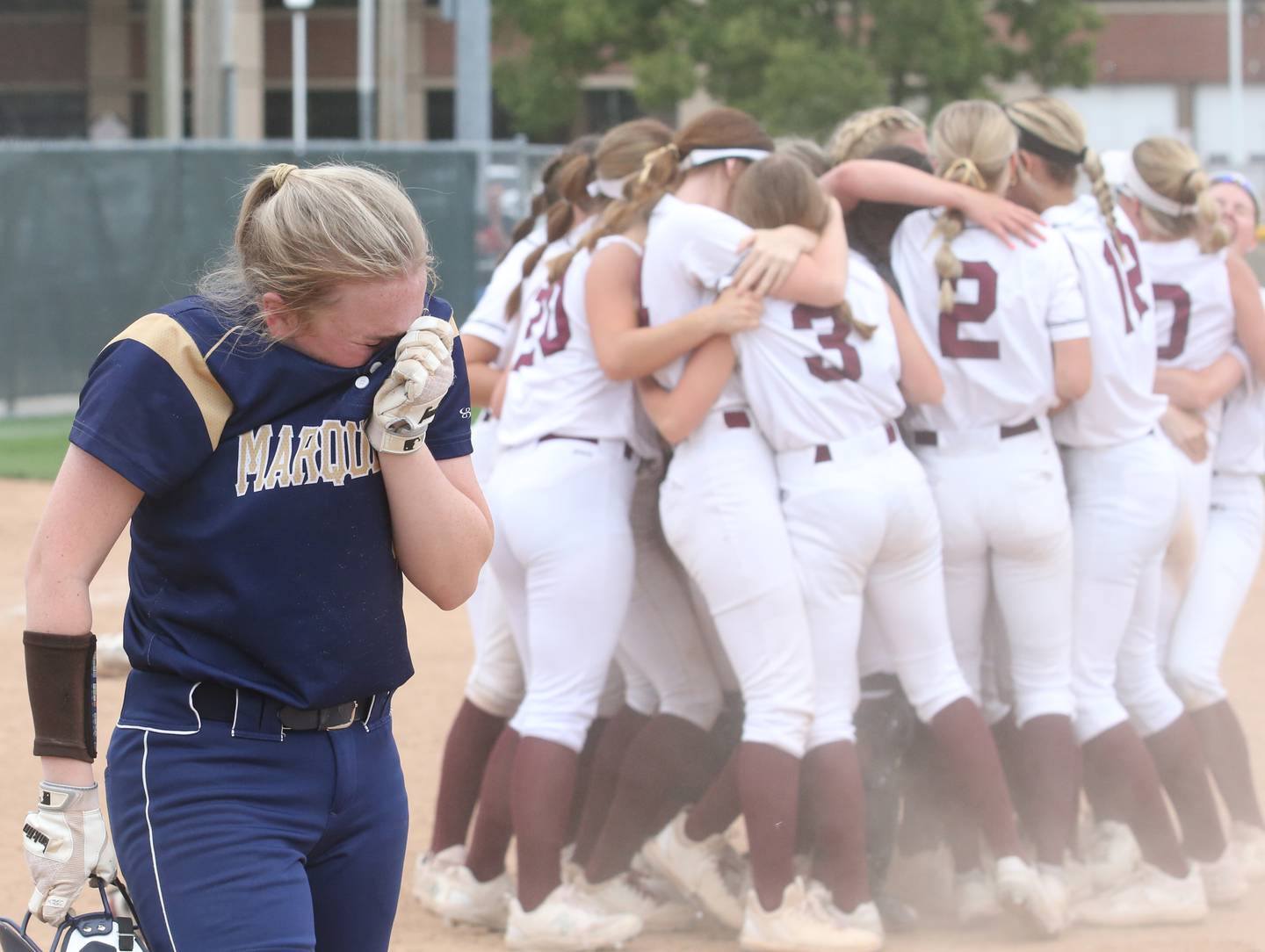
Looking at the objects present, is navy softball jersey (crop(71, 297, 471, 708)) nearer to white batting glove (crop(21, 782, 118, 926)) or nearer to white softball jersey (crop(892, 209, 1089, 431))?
white batting glove (crop(21, 782, 118, 926))

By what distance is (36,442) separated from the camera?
43.3 feet

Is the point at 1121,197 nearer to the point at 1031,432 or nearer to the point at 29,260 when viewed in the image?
the point at 1031,432

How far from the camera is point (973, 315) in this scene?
13.5 feet

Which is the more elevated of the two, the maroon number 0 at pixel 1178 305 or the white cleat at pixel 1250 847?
the maroon number 0 at pixel 1178 305

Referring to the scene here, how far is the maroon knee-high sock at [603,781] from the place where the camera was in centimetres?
430

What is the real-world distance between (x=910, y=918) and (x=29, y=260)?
11.3 meters

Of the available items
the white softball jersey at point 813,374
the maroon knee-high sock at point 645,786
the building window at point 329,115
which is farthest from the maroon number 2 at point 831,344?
the building window at point 329,115

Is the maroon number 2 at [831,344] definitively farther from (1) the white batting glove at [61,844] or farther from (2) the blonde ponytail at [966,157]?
(1) the white batting glove at [61,844]

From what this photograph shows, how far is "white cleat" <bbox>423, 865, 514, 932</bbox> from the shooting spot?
4.22 metres

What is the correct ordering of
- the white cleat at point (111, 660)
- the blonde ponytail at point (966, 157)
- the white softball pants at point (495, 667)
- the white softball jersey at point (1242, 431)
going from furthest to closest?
the white cleat at point (111, 660)
the white softball jersey at point (1242, 431)
the white softball pants at point (495, 667)
the blonde ponytail at point (966, 157)

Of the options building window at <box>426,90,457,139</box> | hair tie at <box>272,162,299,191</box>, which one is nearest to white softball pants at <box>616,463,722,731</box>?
hair tie at <box>272,162,299,191</box>

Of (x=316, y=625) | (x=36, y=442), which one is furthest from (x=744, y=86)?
(x=316, y=625)

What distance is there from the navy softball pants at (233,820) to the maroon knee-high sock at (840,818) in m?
1.72

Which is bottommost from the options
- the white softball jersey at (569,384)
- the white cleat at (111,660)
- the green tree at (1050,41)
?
the white cleat at (111,660)
